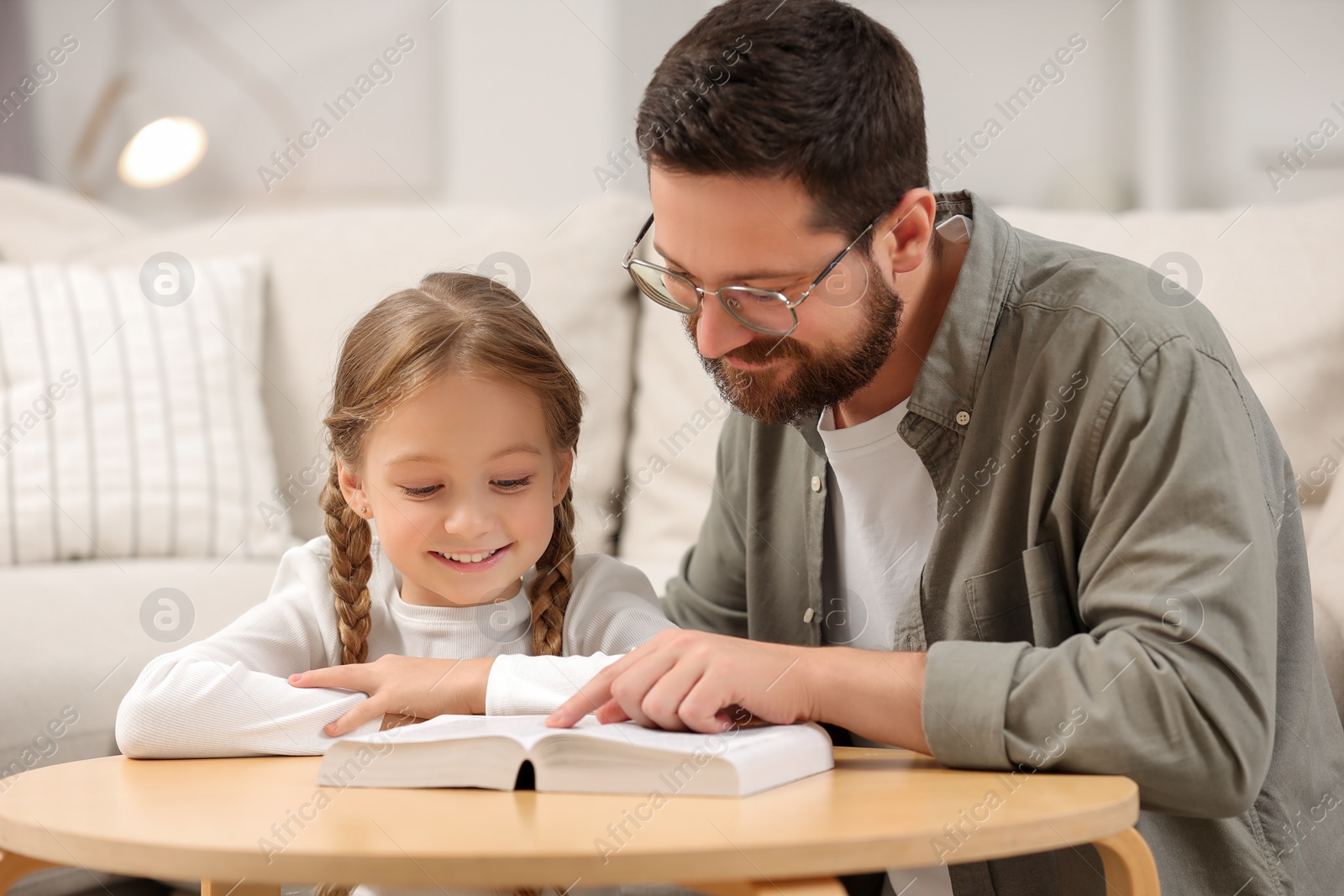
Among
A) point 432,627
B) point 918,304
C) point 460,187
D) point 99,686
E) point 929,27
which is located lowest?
point 99,686

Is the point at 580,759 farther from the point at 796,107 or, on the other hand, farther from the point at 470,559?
the point at 796,107

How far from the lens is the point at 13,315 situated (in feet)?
5.80

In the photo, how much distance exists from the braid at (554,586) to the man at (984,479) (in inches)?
8.1

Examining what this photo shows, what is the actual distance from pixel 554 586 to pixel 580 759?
1.24 feet

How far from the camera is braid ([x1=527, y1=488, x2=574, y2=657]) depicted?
3.45 feet

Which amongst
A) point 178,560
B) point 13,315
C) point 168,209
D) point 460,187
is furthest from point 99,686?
point 168,209

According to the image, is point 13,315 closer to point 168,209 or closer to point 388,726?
point 168,209

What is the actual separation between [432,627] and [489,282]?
34 cm

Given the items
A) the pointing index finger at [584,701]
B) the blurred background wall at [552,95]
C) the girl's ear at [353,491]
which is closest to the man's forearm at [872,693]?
the pointing index finger at [584,701]

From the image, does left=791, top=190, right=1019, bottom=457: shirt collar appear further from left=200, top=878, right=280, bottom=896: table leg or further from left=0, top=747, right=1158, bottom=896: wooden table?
left=200, top=878, right=280, bottom=896: table leg

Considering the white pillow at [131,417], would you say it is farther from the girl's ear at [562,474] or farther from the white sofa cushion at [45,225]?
the girl's ear at [562,474]

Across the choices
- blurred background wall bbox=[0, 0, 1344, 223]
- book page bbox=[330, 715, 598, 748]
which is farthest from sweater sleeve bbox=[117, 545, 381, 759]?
blurred background wall bbox=[0, 0, 1344, 223]

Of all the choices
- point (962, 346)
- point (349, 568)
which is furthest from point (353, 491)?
point (962, 346)

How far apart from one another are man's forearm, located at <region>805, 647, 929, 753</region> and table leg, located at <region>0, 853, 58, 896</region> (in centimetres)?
52
